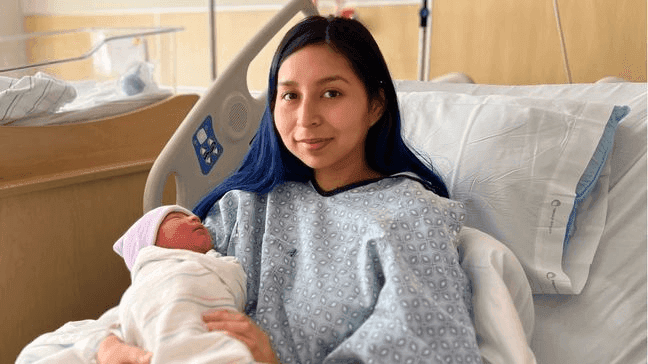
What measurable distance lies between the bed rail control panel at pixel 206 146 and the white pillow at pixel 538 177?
55 cm

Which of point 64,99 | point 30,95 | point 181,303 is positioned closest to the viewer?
point 181,303

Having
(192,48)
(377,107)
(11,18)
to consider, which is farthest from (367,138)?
(11,18)

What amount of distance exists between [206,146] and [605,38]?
4.24 ft

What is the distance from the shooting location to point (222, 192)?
4.57 feet

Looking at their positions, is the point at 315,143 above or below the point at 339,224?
above

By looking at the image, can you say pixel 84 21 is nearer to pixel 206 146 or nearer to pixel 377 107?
pixel 206 146

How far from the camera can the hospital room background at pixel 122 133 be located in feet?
5.77

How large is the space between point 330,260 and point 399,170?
0.25 metres

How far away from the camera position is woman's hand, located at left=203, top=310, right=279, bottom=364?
1018mm

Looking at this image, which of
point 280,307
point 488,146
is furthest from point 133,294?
point 488,146

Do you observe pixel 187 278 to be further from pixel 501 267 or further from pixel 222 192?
pixel 501 267

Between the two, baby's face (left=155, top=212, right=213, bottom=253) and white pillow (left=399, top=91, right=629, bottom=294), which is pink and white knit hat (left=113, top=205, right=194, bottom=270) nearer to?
baby's face (left=155, top=212, right=213, bottom=253)

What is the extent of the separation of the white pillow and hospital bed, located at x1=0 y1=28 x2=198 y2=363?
1.05 metres

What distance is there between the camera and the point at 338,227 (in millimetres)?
1206
